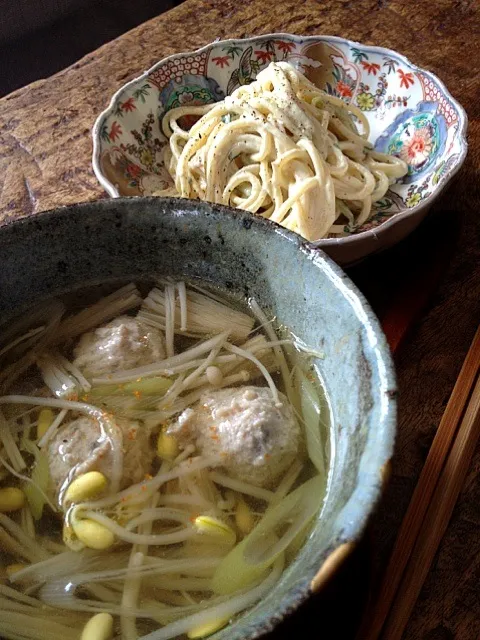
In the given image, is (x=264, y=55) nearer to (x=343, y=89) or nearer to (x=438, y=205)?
(x=343, y=89)

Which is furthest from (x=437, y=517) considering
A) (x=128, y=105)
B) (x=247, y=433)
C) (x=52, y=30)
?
(x=52, y=30)

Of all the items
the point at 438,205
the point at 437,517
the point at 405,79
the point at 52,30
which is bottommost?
the point at 437,517

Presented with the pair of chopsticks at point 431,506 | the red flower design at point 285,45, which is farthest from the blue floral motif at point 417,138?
the pair of chopsticks at point 431,506

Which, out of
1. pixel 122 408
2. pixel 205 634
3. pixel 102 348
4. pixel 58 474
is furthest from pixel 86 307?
pixel 205 634

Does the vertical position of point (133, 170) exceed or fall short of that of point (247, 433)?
it exceeds it

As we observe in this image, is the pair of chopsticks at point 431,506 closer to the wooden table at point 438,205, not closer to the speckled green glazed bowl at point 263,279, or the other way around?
the wooden table at point 438,205
